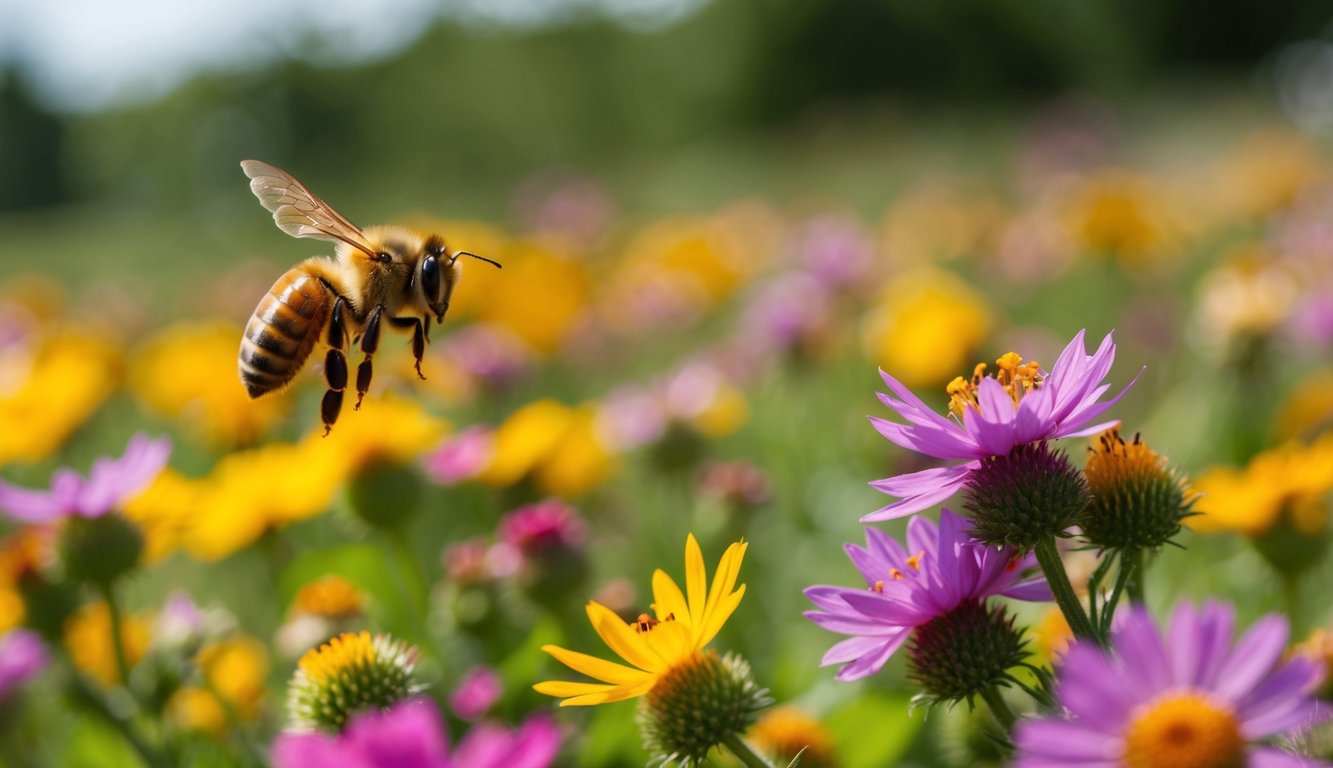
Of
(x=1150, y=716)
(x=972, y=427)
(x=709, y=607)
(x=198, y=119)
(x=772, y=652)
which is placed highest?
(x=198, y=119)

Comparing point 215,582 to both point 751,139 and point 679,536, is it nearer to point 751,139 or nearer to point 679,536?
point 679,536

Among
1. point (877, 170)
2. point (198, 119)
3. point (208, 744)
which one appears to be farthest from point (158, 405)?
point (198, 119)

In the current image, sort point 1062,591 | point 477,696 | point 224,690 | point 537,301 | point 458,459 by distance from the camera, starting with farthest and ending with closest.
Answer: point 537,301 < point 458,459 < point 224,690 < point 477,696 < point 1062,591

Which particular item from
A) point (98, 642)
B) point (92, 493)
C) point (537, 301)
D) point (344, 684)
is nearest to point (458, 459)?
point (92, 493)

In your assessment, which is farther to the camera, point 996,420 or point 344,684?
point 344,684

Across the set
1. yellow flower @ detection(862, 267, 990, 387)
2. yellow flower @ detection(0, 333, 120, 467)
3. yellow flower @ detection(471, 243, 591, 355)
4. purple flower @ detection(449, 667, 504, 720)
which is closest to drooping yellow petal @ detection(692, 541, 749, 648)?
purple flower @ detection(449, 667, 504, 720)

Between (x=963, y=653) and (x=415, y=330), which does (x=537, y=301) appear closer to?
(x=415, y=330)

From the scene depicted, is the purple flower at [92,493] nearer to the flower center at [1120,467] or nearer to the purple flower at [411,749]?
the purple flower at [411,749]
